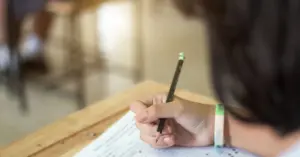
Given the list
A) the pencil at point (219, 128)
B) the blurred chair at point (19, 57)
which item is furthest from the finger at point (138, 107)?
the blurred chair at point (19, 57)

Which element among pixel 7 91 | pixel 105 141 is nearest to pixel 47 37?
pixel 7 91

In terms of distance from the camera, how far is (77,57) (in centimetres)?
285

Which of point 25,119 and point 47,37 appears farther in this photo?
point 47,37

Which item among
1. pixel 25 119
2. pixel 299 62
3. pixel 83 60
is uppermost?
pixel 299 62

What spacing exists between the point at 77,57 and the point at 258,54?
7.79 feet

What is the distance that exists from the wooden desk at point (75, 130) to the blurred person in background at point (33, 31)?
133 centimetres

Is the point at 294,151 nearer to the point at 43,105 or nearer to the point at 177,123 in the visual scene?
the point at 177,123

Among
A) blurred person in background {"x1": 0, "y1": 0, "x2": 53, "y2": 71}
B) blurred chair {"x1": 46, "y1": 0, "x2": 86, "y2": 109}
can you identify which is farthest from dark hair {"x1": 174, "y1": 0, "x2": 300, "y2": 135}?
blurred person in background {"x1": 0, "y1": 0, "x2": 53, "y2": 71}

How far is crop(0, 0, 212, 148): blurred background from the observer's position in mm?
2412

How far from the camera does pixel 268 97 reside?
0.56 meters

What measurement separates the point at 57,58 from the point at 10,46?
485mm

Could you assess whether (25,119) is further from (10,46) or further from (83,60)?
(83,60)

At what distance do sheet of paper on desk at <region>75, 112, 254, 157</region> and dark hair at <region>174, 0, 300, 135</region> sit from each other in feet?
1.06

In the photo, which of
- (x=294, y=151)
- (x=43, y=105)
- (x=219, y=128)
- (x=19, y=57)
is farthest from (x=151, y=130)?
(x=19, y=57)
